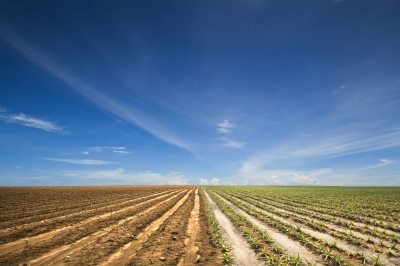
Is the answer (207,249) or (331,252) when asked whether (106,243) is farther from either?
(331,252)

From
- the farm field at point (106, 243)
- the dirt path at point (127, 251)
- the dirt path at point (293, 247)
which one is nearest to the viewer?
the dirt path at point (127, 251)

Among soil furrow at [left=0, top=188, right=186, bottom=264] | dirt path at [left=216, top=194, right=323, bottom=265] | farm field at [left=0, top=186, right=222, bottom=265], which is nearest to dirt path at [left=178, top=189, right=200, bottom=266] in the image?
farm field at [left=0, top=186, right=222, bottom=265]

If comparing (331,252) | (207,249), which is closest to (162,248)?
(207,249)

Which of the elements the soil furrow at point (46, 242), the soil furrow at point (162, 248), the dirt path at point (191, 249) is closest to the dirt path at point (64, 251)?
the soil furrow at point (46, 242)

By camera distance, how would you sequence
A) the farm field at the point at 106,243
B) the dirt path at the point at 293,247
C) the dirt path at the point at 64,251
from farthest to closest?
the dirt path at the point at 293,247, the farm field at the point at 106,243, the dirt path at the point at 64,251

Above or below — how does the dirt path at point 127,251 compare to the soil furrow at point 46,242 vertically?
below

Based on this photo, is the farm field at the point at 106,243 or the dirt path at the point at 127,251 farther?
the farm field at the point at 106,243

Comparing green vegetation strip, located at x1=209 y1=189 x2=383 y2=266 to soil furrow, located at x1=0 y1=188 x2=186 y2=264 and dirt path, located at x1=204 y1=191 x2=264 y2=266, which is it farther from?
soil furrow, located at x1=0 y1=188 x2=186 y2=264

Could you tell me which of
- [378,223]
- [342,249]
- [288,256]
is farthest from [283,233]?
[378,223]

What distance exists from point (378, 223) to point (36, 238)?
20833 mm

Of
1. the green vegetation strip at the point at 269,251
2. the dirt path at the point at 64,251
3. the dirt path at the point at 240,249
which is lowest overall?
the dirt path at the point at 240,249

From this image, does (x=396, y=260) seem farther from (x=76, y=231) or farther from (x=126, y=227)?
(x=76, y=231)

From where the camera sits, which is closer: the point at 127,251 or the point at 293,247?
the point at 127,251

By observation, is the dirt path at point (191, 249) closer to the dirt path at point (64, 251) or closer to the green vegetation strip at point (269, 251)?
the green vegetation strip at point (269, 251)
